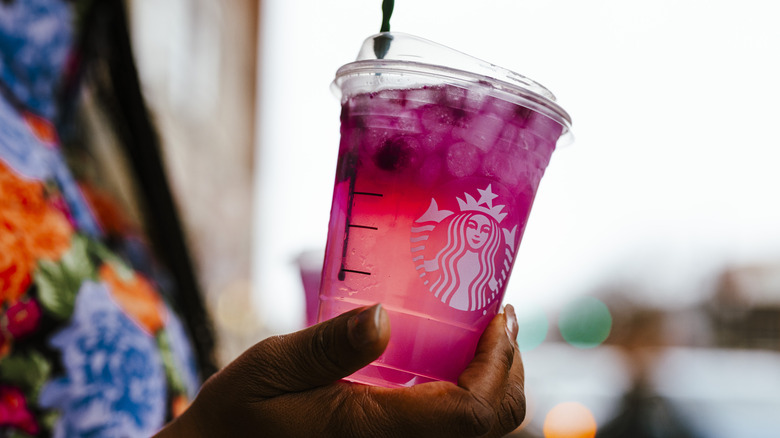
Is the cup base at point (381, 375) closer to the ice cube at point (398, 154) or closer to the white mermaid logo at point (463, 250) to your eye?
the white mermaid logo at point (463, 250)

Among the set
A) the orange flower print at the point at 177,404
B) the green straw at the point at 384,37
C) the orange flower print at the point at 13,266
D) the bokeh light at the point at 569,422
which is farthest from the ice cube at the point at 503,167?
the bokeh light at the point at 569,422

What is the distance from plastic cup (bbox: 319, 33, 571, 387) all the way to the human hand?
105mm

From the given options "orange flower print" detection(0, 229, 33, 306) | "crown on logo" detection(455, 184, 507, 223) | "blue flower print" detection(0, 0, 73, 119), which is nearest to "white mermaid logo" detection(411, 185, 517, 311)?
"crown on logo" detection(455, 184, 507, 223)

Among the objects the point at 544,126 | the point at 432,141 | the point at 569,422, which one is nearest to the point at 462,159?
the point at 432,141

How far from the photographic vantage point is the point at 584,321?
28.7 m

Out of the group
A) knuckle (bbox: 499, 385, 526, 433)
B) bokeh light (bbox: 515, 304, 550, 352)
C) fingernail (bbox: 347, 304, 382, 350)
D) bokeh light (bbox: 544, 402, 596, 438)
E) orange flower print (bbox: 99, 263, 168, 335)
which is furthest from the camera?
bokeh light (bbox: 515, 304, 550, 352)

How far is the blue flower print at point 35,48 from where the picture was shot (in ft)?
3.72

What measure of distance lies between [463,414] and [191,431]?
0.37m

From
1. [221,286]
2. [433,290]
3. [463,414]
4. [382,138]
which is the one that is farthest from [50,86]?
[221,286]

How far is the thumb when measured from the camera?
58 cm

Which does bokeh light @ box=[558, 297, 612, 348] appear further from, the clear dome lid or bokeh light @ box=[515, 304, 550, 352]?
the clear dome lid

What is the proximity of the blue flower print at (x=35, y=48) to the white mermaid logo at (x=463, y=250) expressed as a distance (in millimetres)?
998

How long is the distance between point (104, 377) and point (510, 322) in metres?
0.83

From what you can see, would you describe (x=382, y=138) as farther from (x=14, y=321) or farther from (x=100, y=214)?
(x=100, y=214)
